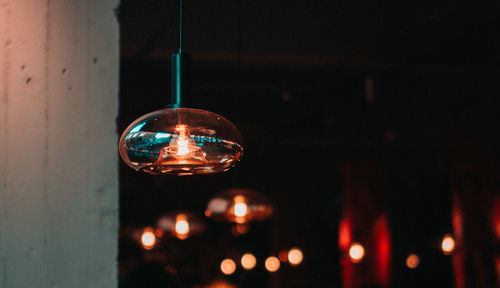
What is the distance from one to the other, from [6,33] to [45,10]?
18 cm

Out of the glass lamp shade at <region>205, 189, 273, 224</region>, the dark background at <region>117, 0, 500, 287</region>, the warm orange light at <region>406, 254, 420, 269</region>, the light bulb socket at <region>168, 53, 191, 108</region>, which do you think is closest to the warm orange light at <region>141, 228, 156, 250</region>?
the dark background at <region>117, 0, 500, 287</region>

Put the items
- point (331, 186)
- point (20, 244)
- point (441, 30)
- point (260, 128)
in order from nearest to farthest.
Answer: point (20, 244)
point (441, 30)
point (260, 128)
point (331, 186)

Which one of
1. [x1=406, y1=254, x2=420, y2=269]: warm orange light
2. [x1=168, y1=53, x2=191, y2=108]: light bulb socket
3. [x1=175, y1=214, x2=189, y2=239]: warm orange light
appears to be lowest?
[x1=406, y1=254, x2=420, y2=269]: warm orange light

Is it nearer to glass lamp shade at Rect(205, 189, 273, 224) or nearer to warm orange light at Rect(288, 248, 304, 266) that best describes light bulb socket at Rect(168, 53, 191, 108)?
glass lamp shade at Rect(205, 189, 273, 224)

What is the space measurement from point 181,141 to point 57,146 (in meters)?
0.94

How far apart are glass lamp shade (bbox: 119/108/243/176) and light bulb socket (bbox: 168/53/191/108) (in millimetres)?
103

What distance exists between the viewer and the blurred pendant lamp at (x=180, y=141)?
1.53m

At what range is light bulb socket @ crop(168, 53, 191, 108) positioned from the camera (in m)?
1.70

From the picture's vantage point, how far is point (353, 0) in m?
4.39

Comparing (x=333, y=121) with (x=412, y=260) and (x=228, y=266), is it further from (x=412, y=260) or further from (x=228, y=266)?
(x=228, y=266)

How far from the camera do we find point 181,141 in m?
1.55

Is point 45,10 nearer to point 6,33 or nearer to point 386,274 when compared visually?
point 6,33

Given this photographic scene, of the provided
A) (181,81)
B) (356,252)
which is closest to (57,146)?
(181,81)

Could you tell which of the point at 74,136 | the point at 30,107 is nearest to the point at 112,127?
the point at 74,136
